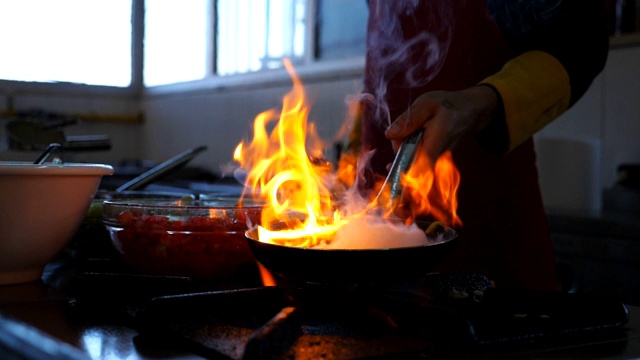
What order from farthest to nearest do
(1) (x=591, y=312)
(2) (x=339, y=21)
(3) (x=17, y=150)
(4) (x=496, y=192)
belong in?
(2) (x=339, y=21), (3) (x=17, y=150), (4) (x=496, y=192), (1) (x=591, y=312)

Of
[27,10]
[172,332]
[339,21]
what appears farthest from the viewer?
[27,10]

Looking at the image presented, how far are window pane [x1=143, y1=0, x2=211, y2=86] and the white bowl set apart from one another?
3304 millimetres

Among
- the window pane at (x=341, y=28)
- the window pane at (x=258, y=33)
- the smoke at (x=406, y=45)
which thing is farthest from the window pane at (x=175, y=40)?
the smoke at (x=406, y=45)

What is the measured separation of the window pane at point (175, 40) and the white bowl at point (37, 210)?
3304 mm

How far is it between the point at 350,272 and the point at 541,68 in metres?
0.74

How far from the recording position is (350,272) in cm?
75

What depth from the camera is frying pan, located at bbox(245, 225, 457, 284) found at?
74 centimetres

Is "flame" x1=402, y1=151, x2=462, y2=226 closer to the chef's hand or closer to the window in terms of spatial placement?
the chef's hand

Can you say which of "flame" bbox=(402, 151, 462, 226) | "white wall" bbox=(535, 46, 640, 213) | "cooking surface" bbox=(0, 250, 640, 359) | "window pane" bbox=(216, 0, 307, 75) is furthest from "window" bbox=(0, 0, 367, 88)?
"cooking surface" bbox=(0, 250, 640, 359)

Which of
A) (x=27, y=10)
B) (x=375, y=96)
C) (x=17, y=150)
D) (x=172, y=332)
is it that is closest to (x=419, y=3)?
(x=375, y=96)

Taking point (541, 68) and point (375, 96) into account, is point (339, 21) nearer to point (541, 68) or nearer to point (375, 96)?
point (375, 96)

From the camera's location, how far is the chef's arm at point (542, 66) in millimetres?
1267

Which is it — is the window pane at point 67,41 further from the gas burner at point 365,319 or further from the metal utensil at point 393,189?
the gas burner at point 365,319

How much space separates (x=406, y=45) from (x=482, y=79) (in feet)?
0.63
